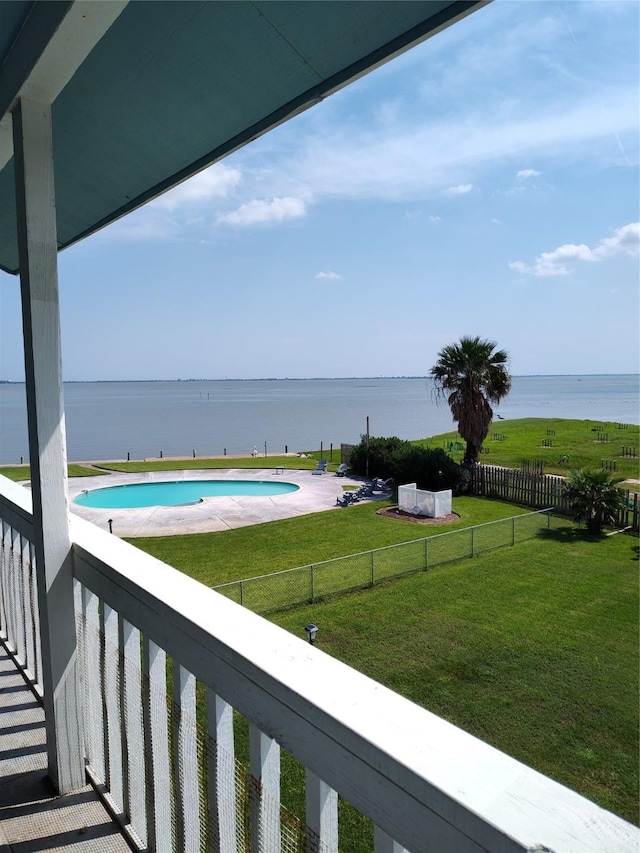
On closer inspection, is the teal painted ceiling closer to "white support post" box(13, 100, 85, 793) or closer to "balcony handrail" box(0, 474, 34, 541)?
"white support post" box(13, 100, 85, 793)

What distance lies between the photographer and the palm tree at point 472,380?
1858 cm

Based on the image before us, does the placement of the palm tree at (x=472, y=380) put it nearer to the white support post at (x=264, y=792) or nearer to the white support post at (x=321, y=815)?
the white support post at (x=264, y=792)

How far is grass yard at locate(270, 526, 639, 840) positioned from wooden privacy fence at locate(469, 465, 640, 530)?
4721mm

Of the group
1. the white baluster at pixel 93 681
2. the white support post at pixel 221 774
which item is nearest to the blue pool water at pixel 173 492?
the white baluster at pixel 93 681

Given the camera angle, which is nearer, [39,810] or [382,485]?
[39,810]

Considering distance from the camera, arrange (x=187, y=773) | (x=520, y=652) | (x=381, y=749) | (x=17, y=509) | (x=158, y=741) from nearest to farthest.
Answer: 1. (x=381, y=749)
2. (x=187, y=773)
3. (x=158, y=741)
4. (x=17, y=509)
5. (x=520, y=652)

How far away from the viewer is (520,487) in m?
17.4

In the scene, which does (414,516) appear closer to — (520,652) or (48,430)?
(520,652)

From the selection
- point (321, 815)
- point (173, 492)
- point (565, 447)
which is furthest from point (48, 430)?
point (565, 447)

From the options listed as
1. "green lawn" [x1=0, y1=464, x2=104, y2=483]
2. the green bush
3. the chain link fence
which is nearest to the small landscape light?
the chain link fence

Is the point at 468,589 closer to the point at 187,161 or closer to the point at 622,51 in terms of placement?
the point at 622,51

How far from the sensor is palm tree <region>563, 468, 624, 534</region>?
13.0m

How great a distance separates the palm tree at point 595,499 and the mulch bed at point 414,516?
3112 mm

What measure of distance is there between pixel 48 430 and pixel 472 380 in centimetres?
1785
